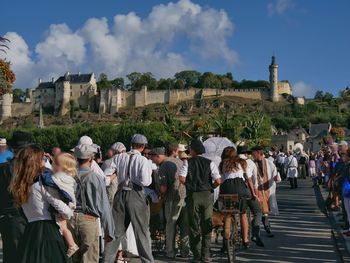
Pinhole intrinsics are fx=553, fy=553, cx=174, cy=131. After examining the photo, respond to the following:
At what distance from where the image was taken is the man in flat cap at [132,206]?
7.95 m

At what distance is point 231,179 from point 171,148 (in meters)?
1.38

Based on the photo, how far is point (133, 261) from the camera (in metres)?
9.21

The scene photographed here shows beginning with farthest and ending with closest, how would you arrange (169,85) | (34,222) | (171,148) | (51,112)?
(169,85)
(51,112)
(171,148)
(34,222)

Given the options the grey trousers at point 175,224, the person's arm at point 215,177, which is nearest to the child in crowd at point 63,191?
the person's arm at point 215,177

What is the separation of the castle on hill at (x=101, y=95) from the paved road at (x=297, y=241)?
127415 mm

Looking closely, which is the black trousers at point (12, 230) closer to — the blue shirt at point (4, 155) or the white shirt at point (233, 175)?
the blue shirt at point (4, 155)

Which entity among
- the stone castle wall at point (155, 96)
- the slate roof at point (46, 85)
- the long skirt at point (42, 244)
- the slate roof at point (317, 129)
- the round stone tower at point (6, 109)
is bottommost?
the long skirt at point (42, 244)

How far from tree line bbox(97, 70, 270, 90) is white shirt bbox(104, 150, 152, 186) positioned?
152 m

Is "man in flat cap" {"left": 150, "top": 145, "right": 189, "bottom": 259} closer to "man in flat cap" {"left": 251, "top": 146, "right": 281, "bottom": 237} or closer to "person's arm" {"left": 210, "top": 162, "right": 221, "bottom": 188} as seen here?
"person's arm" {"left": 210, "top": 162, "right": 221, "bottom": 188}

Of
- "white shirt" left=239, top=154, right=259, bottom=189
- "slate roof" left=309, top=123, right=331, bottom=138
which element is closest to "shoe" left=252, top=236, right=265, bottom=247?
"white shirt" left=239, top=154, right=259, bottom=189

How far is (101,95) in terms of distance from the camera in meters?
144

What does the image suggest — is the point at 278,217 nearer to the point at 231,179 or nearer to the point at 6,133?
the point at 231,179

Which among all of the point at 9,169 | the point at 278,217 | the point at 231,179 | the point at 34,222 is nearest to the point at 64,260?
the point at 34,222

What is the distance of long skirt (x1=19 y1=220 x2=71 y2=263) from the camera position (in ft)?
17.0
